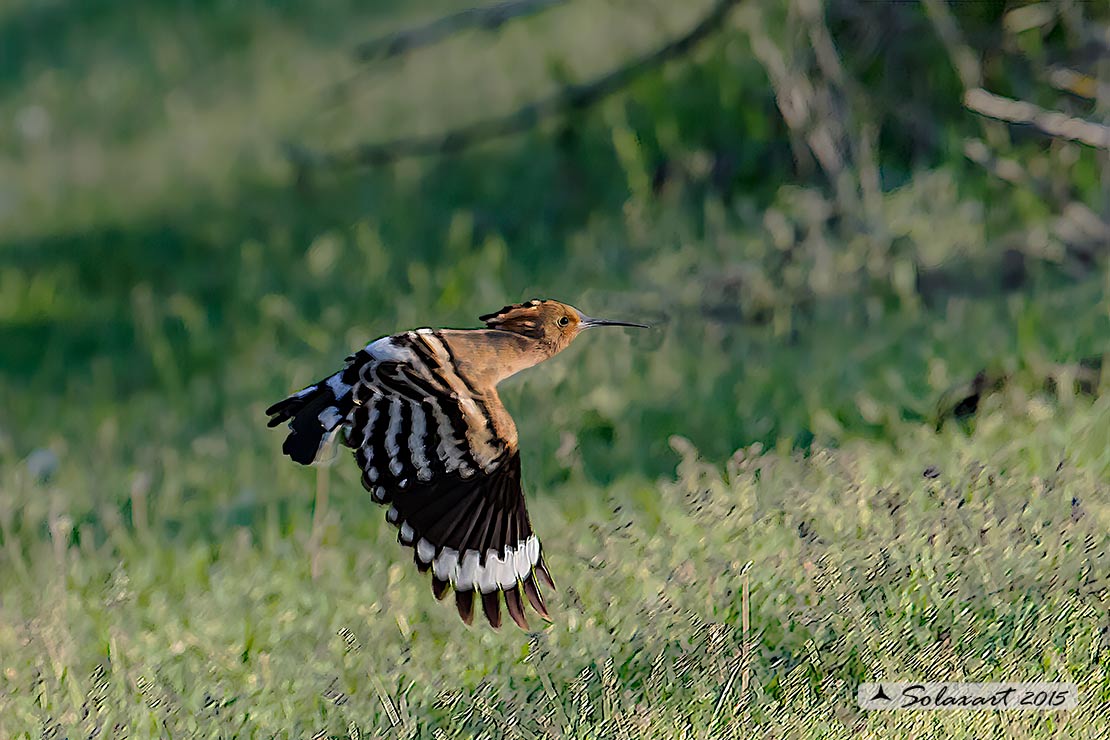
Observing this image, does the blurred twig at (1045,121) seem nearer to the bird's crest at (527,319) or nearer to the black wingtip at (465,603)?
the bird's crest at (527,319)

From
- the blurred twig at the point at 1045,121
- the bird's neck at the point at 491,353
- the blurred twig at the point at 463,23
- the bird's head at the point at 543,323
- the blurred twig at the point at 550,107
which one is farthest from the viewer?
the blurred twig at the point at 550,107

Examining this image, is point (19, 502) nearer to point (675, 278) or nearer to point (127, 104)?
point (675, 278)

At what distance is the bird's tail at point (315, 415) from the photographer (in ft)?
11.0

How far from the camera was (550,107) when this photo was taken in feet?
25.5

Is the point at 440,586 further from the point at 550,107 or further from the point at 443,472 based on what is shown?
the point at 550,107

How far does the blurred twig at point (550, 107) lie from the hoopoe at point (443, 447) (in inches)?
147

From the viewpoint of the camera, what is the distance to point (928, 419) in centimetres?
481

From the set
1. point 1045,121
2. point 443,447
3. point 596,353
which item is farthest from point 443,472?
point 1045,121

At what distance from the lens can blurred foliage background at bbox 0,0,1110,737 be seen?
3584 mm

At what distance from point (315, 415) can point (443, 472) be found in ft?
0.98

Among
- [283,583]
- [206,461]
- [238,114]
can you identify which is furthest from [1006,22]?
[238,114]

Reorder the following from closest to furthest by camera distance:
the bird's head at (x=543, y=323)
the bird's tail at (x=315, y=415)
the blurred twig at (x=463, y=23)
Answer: the bird's tail at (x=315, y=415) → the bird's head at (x=543, y=323) → the blurred twig at (x=463, y=23)

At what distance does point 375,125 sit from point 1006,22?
4109 mm

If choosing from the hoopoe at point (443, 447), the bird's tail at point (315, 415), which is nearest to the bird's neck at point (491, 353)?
the hoopoe at point (443, 447)
